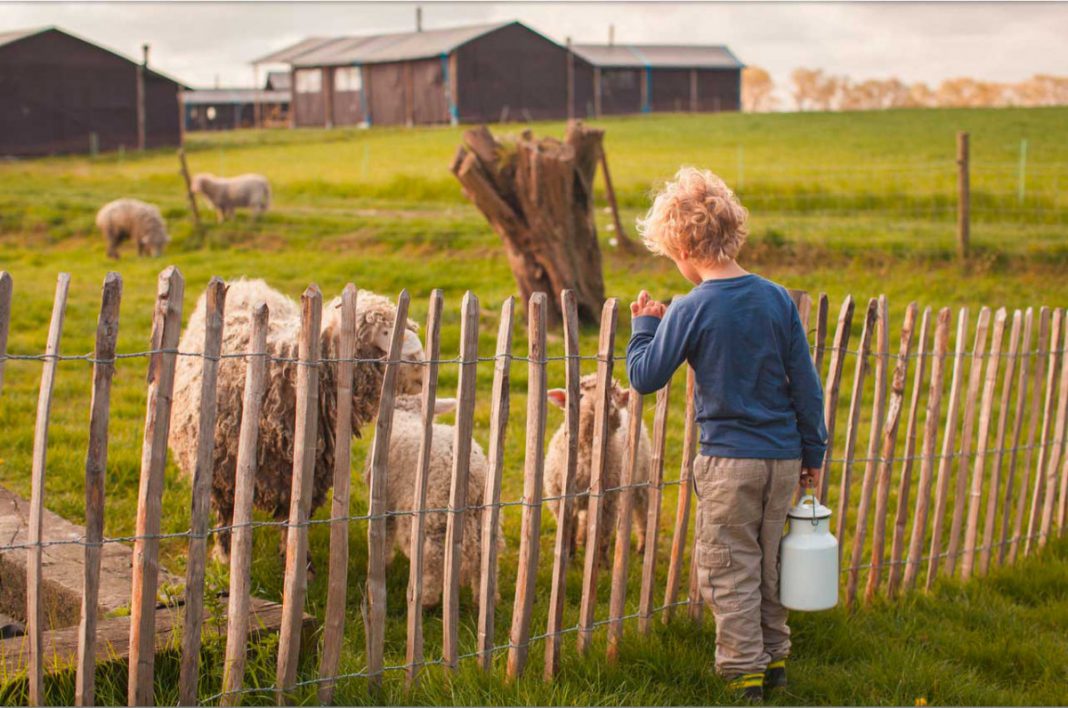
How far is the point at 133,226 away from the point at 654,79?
3822 centimetres

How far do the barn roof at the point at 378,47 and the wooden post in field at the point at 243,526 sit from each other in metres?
40.9

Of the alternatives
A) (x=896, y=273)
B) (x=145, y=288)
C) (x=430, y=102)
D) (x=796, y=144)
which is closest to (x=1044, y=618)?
(x=896, y=273)

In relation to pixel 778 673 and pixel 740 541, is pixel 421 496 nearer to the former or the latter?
pixel 740 541

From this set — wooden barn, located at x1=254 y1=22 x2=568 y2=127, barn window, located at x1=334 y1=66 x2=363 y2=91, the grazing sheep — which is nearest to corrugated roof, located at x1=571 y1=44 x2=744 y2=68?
wooden barn, located at x1=254 y1=22 x2=568 y2=127

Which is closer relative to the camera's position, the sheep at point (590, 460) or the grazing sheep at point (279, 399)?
the grazing sheep at point (279, 399)

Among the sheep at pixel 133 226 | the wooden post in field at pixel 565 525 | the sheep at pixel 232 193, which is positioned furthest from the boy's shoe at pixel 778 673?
the sheep at pixel 232 193

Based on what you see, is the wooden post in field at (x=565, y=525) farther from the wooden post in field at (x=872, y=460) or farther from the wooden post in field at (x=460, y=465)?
the wooden post in field at (x=872, y=460)

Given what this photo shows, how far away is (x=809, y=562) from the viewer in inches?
156

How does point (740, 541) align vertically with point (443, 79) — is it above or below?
below

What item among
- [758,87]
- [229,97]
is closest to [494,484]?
[229,97]

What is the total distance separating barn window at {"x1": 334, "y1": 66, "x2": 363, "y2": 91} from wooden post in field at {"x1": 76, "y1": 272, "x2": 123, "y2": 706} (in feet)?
148

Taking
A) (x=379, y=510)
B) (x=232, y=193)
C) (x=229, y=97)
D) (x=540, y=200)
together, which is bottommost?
(x=379, y=510)

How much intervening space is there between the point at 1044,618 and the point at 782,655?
193 centimetres

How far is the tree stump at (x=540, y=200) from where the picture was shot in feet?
33.4
